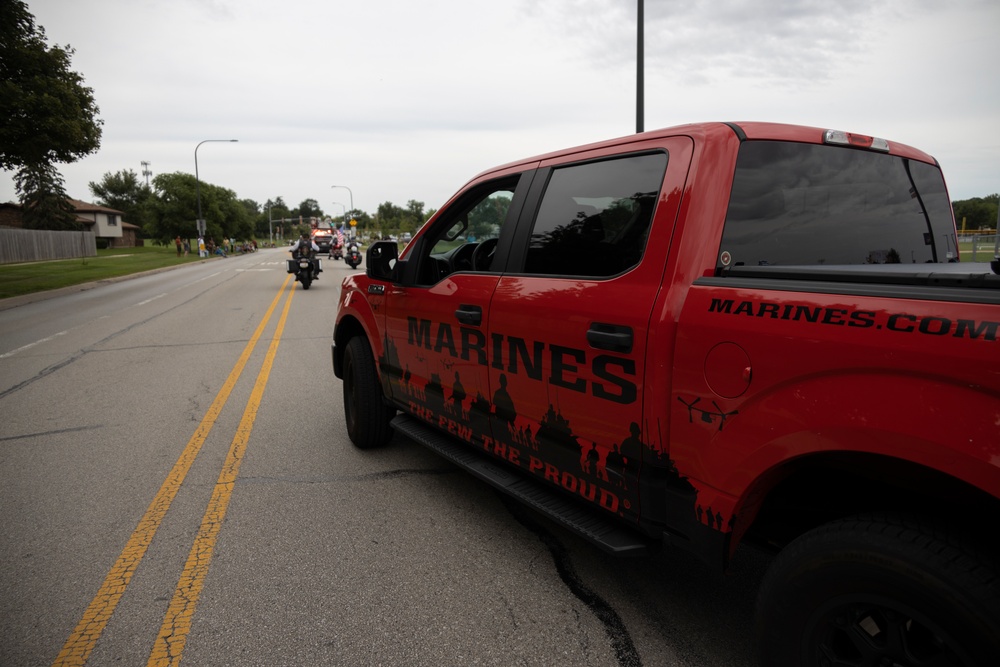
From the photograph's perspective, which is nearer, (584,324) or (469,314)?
(584,324)

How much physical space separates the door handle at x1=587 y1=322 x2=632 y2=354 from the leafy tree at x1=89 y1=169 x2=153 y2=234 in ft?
439

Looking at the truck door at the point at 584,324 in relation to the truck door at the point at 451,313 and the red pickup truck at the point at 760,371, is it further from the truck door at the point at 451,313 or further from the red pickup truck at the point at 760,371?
the truck door at the point at 451,313

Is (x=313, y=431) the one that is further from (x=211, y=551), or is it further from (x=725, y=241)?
(x=725, y=241)

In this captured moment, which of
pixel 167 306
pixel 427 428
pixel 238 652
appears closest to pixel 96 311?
pixel 167 306

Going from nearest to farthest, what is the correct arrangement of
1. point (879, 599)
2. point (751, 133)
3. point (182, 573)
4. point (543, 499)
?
point (879, 599) < point (751, 133) < point (543, 499) < point (182, 573)

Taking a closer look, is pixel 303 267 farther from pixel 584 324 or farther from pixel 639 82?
pixel 584 324

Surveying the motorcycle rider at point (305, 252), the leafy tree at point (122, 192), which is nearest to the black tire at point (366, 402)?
the motorcycle rider at point (305, 252)

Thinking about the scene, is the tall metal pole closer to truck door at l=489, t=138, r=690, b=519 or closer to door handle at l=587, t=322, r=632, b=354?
truck door at l=489, t=138, r=690, b=519

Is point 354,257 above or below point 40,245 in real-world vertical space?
below

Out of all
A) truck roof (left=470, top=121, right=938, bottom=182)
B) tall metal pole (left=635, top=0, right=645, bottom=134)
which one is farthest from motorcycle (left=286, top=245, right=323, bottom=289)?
truck roof (left=470, top=121, right=938, bottom=182)

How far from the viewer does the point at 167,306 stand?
15461 mm

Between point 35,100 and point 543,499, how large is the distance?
21.5 m

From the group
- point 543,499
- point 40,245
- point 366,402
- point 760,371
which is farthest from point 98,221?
point 760,371

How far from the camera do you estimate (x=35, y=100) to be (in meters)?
18.2
